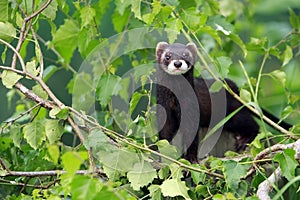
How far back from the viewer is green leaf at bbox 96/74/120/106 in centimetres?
310

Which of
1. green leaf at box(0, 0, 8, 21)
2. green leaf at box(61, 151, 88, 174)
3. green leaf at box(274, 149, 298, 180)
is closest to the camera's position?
green leaf at box(61, 151, 88, 174)

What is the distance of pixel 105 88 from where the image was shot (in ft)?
10.2

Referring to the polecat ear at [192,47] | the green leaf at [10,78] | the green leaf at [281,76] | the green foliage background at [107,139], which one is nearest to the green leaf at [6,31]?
the green foliage background at [107,139]

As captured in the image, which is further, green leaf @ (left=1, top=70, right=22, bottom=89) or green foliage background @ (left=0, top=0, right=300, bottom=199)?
green leaf @ (left=1, top=70, right=22, bottom=89)

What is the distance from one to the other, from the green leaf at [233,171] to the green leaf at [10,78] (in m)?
0.88

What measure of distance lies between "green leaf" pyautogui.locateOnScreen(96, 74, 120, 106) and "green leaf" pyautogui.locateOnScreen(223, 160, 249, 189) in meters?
0.76

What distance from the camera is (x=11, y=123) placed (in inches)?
112

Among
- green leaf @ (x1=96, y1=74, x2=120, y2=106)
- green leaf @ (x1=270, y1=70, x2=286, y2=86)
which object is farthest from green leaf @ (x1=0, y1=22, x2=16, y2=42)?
green leaf @ (x1=270, y1=70, x2=286, y2=86)

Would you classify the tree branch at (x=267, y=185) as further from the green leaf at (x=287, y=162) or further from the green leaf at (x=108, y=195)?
the green leaf at (x=108, y=195)

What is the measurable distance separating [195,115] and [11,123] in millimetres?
1243

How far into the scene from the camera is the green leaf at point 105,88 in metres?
3.10

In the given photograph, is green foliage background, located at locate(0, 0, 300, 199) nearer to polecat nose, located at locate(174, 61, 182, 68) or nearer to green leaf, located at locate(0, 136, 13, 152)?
green leaf, located at locate(0, 136, 13, 152)

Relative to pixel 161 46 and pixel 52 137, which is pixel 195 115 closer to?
pixel 161 46

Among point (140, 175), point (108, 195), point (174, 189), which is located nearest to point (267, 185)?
point (174, 189)
